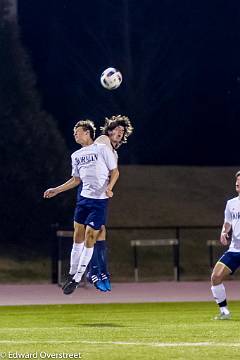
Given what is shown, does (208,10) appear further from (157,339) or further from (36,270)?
(157,339)

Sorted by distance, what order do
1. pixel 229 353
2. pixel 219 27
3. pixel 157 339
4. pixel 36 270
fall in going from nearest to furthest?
1. pixel 229 353
2. pixel 157 339
3. pixel 36 270
4. pixel 219 27

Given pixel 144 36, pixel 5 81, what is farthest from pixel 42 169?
pixel 144 36

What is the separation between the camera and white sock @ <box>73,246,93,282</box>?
19.2m

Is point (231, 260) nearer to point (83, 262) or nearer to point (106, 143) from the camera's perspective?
point (83, 262)

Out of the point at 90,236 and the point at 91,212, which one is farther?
the point at 91,212

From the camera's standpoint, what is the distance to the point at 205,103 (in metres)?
53.2

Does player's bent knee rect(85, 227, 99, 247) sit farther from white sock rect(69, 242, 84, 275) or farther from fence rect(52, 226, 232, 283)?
fence rect(52, 226, 232, 283)

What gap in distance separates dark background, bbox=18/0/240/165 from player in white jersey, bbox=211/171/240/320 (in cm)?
3078

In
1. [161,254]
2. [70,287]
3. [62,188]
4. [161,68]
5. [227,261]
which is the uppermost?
[161,68]

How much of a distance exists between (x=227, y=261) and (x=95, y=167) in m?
2.48

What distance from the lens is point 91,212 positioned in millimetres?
19766

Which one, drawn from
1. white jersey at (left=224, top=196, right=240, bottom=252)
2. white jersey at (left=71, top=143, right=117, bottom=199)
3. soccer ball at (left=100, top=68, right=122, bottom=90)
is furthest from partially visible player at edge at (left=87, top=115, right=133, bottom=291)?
white jersey at (left=224, top=196, right=240, bottom=252)

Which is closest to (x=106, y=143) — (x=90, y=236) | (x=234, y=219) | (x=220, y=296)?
(x=90, y=236)

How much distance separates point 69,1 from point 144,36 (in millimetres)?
4210
